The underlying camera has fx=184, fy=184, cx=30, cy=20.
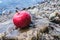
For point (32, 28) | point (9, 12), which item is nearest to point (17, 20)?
point (32, 28)

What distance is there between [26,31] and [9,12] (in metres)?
2.24

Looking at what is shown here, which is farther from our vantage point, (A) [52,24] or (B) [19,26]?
(A) [52,24]

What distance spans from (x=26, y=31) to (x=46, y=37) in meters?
0.32

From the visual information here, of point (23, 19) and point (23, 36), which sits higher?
point (23, 19)

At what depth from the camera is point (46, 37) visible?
111 inches

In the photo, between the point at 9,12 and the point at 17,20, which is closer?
the point at 17,20

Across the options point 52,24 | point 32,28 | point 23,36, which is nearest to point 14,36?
point 23,36

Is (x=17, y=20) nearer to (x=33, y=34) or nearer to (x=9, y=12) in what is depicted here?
(x=33, y=34)

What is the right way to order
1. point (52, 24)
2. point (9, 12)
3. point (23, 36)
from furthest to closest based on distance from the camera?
point (9, 12) → point (52, 24) → point (23, 36)

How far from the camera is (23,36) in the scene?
2699mm

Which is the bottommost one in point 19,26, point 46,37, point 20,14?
point 46,37

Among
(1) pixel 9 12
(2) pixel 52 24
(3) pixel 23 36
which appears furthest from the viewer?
(1) pixel 9 12

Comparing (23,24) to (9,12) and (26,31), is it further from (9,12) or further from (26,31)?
(9,12)

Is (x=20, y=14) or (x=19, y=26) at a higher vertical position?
(x=20, y=14)
